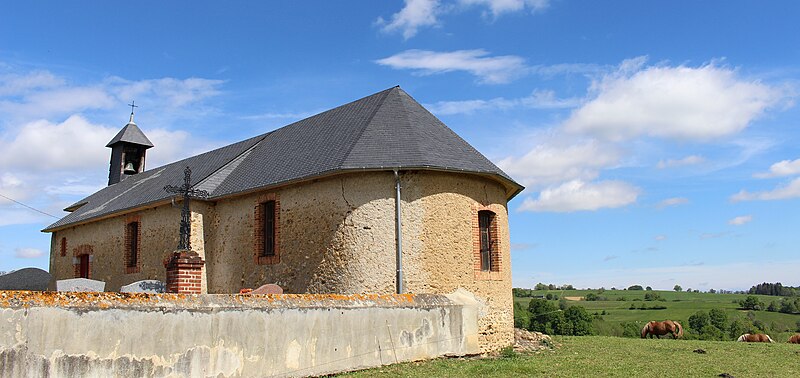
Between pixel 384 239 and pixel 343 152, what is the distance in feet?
8.12

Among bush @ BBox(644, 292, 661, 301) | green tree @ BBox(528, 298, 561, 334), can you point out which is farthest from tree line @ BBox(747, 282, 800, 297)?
green tree @ BBox(528, 298, 561, 334)

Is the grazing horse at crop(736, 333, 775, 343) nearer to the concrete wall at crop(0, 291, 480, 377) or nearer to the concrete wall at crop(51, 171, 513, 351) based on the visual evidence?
the concrete wall at crop(51, 171, 513, 351)

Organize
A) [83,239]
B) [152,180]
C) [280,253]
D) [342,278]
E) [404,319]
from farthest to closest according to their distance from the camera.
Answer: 1. [152,180]
2. [83,239]
3. [280,253]
4. [342,278]
5. [404,319]

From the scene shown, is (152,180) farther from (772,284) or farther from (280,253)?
(772,284)

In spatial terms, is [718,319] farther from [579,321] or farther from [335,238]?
[335,238]

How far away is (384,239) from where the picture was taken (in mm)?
13141

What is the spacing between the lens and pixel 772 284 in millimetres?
70562

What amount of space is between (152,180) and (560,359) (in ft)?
56.1

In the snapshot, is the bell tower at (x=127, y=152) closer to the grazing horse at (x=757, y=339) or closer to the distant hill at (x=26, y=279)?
the distant hill at (x=26, y=279)

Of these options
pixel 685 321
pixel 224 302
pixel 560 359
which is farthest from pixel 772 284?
pixel 224 302

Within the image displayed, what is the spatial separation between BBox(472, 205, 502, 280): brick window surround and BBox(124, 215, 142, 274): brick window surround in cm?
1023

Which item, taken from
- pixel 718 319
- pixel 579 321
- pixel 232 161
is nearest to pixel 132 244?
pixel 232 161

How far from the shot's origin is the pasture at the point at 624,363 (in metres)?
9.73

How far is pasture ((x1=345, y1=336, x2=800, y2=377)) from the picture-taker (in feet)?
31.9
